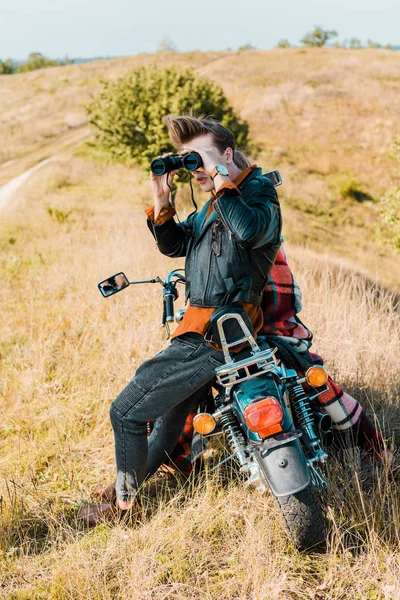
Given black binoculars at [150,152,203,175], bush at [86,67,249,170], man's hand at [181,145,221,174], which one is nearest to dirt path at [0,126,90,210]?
bush at [86,67,249,170]

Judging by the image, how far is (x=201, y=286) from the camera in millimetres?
2801

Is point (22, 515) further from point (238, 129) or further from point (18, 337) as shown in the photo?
point (238, 129)

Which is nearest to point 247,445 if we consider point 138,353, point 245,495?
point 245,495

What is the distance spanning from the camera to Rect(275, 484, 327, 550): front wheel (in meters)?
2.50

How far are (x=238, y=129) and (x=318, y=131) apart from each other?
1949 cm

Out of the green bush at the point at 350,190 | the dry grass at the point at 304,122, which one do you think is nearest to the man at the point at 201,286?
the dry grass at the point at 304,122

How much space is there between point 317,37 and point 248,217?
3848 inches

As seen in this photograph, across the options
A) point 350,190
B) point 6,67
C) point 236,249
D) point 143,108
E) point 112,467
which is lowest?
point 350,190

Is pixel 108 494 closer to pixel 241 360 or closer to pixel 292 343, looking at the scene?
pixel 241 360

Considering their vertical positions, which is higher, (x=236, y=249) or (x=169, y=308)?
(x=236, y=249)

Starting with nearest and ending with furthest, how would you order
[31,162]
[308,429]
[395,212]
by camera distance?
[308,429]
[395,212]
[31,162]

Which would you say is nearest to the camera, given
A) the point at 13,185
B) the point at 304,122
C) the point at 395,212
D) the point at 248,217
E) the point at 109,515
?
the point at 248,217

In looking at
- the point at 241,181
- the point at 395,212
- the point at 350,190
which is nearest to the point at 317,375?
the point at 241,181

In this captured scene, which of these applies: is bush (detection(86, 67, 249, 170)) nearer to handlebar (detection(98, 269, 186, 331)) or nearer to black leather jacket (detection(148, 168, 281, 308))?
handlebar (detection(98, 269, 186, 331))
